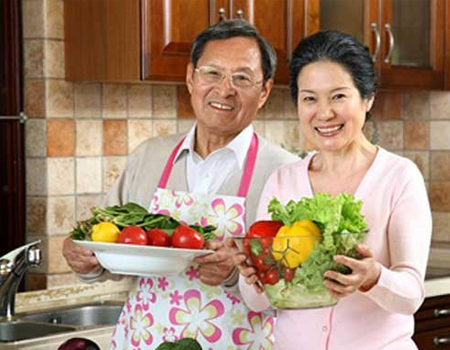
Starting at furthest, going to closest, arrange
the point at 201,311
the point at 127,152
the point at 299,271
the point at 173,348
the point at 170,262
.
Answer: the point at 127,152 → the point at 201,311 → the point at 170,262 → the point at 173,348 → the point at 299,271

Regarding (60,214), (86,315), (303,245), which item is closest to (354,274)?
(303,245)

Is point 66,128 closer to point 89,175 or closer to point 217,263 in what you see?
point 89,175

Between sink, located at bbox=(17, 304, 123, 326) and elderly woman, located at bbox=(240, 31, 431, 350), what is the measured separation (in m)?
0.98

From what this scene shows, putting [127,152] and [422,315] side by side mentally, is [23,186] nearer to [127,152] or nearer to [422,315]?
[127,152]

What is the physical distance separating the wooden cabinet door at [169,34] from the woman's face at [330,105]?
104 centimetres

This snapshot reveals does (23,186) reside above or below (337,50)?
below

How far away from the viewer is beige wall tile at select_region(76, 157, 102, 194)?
3271 millimetres

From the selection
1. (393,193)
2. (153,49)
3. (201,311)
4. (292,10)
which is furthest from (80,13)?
(393,193)

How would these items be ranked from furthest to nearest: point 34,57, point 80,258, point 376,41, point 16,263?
point 376,41 → point 34,57 → point 16,263 → point 80,258

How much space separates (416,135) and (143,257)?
2.57m

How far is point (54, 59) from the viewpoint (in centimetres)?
318

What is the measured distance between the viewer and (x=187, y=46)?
3137mm

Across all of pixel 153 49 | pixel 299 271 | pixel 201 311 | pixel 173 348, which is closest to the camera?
pixel 299 271

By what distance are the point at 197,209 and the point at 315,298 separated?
60cm
